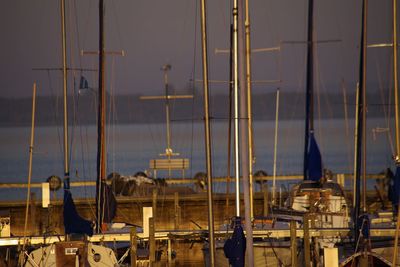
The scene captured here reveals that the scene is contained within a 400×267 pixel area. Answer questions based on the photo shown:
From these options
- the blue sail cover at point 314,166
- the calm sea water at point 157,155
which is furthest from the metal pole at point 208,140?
the calm sea water at point 157,155

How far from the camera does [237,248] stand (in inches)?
1099

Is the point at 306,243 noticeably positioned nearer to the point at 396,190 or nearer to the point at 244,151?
the point at 244,151

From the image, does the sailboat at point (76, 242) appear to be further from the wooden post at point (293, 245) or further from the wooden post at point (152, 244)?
the wooden post at point (293, 245)

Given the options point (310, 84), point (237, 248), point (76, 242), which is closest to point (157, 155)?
point (310, 84)

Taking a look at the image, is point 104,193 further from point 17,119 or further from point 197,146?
point 17,119

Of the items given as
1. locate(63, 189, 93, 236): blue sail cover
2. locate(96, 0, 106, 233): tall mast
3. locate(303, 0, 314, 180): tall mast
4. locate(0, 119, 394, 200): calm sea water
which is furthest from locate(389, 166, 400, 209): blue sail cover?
locate(0, 119, 394, 200): calm sea water

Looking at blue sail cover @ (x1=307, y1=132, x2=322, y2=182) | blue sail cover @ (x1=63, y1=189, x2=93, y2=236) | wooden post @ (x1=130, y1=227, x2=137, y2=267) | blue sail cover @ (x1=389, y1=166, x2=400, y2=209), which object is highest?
blue sail cover @ (x1=307, y1=132, x2=322, y2=182)

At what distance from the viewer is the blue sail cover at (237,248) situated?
91.4 ft

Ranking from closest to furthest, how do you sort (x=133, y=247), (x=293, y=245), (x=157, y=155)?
(x=293, y=245), (x=133, y=247), (x=157, y=155)

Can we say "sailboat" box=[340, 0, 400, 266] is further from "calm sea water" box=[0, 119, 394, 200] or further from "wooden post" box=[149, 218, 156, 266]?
"calm sea water" box=[0, 119, 394, 200]

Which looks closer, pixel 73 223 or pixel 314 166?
pixel 73 223

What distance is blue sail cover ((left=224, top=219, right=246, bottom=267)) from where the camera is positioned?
27844mm

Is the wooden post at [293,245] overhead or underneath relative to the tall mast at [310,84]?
underneath

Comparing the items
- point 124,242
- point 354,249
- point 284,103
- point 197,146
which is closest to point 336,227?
point 354,249
